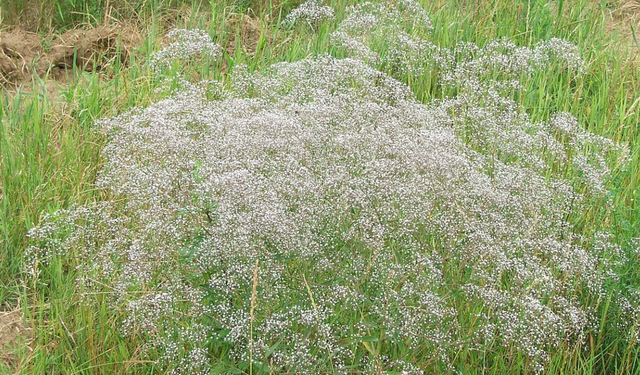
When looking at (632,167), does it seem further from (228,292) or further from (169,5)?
(169,5)

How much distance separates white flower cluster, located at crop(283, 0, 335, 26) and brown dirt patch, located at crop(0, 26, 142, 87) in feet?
3.96

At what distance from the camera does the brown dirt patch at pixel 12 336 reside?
3.58 m

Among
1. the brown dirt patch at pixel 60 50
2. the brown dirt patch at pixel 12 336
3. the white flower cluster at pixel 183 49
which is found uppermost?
the white flower cluster at pixel 183 49

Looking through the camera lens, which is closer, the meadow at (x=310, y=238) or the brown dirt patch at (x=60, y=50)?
the meadow at (x=310, y=238)

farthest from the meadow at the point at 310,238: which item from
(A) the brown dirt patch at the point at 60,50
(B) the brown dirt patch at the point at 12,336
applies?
(A) the brown dirt patch at the point at 60,50

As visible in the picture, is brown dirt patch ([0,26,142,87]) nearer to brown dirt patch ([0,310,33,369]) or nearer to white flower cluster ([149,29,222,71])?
white flower cluster ([149,29,222,71])

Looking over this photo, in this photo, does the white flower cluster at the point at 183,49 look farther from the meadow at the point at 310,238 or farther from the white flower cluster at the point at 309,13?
the white flower cluster at the point at 309,13

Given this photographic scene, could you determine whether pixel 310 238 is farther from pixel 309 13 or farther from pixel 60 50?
pixel 60 50

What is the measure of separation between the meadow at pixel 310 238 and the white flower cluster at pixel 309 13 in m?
0.90

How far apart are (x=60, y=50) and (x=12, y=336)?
9.79 feet

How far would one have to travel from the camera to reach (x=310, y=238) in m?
3.07

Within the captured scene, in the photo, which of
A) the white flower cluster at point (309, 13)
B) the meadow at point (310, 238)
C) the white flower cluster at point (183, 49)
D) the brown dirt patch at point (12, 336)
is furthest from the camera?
the white flower cluster at point (309, 13)

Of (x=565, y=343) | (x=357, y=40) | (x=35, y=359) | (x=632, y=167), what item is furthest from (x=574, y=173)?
(x=35, y=359)

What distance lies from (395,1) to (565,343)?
145 inches
